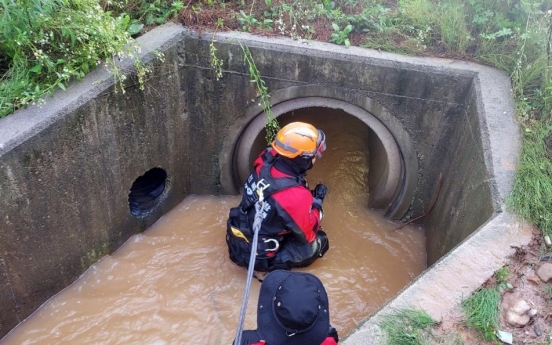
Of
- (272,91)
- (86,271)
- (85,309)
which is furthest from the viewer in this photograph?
(272,91)

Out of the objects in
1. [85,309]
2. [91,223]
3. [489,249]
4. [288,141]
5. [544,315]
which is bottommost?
[85,309]

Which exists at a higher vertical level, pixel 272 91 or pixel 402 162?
pixel 272 91

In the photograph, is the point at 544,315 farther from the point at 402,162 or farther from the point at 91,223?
the point at 91,223

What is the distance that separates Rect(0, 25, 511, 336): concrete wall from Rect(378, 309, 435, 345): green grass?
1145 mm

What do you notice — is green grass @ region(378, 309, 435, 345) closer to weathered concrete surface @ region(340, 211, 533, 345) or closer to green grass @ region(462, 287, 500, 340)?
weathered concrete surface @ region(340, 211, 533, 345)

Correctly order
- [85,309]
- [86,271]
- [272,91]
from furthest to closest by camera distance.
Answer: [272,91] → [86,271] → [85,309]

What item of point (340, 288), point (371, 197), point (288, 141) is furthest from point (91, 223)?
point (371, 197)

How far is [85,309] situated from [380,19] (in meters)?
3.85

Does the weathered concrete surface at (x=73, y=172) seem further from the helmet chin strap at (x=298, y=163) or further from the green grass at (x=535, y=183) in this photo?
the green grass at (x=535, y=183)

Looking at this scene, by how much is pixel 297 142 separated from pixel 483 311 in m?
1.81

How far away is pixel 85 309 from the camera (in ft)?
14.0

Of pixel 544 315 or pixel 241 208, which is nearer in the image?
pixel 544 315

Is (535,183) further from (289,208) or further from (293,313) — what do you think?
(293,313)

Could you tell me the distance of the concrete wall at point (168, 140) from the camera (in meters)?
3.79
